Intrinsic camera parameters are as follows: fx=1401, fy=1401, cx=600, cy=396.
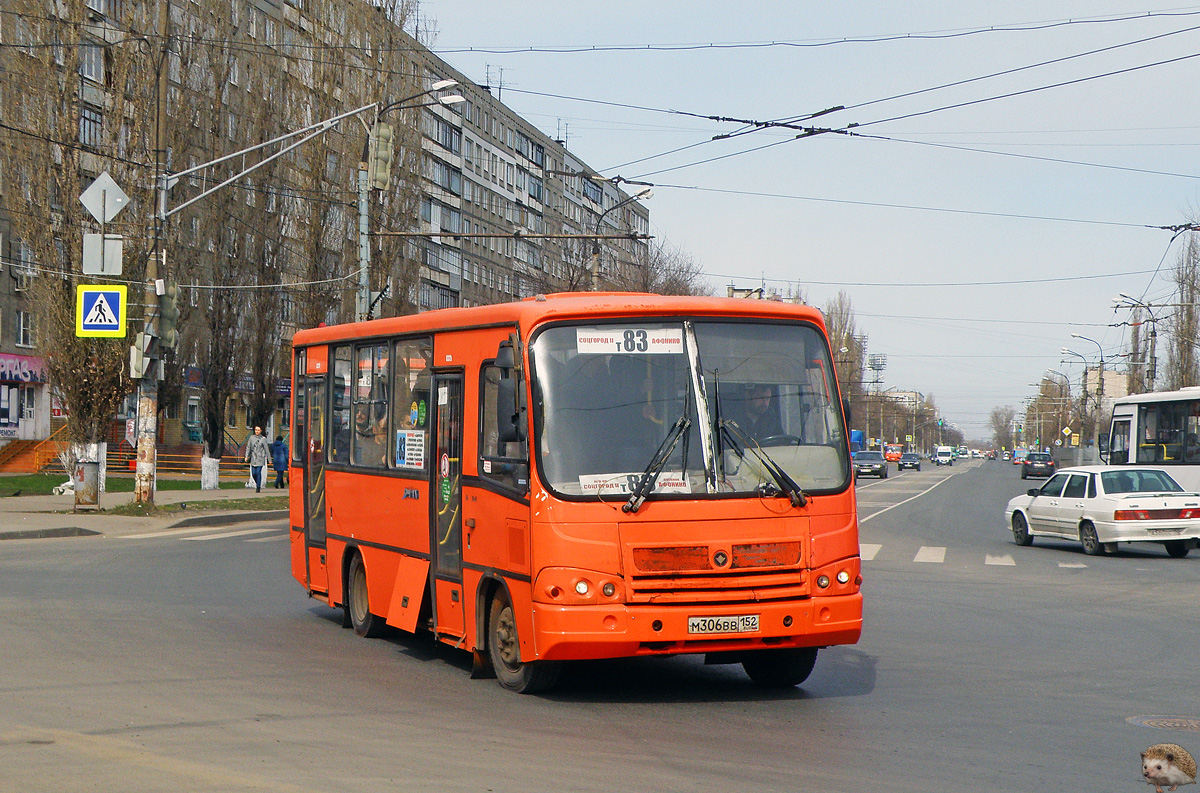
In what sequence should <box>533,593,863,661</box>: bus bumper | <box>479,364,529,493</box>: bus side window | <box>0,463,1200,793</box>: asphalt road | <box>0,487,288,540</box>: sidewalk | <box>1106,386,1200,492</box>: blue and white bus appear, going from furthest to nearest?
<box>1106,386,1200,492</box>: blue and white bus
<box>0,487,288,540</box>: sidewalk
<box>479,364,529,493</box>: bus side window
<box>533,593,863,661</box>: bus bumper
<box>0,463,1200,793</box>: asphalt road

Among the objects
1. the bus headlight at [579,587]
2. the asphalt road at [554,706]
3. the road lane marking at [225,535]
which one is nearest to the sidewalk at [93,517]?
the road lane marking at [225,535]

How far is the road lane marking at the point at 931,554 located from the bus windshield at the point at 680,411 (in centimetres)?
1257

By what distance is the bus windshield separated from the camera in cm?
855

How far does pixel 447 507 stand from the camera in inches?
388

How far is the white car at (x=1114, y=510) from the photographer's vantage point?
22156 mm

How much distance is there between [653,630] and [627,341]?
1.83 metres

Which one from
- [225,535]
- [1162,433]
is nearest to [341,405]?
[225,535]

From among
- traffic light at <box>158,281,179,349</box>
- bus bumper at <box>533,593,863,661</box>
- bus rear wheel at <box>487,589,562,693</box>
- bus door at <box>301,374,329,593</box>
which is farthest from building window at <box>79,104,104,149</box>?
bus bumper at <box>533,593,863,661</box>

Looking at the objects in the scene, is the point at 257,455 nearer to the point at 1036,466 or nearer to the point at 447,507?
the point at 447,507

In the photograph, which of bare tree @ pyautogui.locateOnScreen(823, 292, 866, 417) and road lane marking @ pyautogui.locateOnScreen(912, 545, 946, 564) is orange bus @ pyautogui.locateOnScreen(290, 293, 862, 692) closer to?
road lane marking @ pyautogui.locateOnScreen(912, 545, 946, 564)

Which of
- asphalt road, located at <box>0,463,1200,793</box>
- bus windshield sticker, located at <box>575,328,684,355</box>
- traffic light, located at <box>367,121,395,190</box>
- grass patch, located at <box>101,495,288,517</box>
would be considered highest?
traffic light, located at <box>367,121,395,190</box>

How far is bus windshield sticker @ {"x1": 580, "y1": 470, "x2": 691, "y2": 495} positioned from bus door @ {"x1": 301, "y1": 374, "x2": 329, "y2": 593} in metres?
4.75

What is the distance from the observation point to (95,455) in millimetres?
31094

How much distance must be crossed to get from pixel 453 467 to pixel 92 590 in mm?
6477
